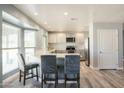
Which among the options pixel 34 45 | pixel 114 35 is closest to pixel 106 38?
pixel 114 35

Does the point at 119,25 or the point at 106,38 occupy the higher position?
the point at 119,25

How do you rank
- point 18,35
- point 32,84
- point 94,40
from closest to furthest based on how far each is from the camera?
point 32,84
point 18,35
point 94,40

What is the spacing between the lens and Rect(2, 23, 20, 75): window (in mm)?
5909

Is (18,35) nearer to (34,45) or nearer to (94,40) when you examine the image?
(34,45)

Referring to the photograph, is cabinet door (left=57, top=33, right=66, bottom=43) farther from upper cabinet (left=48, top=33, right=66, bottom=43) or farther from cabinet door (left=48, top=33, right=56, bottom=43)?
cabinet door (left=48, top=33, right=56, bottom=43)

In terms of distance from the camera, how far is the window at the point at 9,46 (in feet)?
19.4

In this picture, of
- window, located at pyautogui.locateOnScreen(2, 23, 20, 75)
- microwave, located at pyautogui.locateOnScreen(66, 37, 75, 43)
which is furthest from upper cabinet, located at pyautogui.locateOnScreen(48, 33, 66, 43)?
window, located at pyautogui.locateOnScreen(2, 23, 20, 75)

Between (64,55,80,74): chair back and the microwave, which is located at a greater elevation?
the microwave

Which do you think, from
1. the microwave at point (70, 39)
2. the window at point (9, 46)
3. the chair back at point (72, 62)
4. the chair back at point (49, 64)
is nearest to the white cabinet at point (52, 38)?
the microwave at point (70, 39)

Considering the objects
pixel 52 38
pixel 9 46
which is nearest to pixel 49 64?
pixel 9 46
